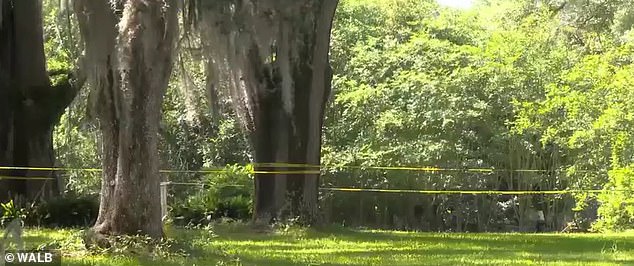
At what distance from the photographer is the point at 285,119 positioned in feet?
42.4

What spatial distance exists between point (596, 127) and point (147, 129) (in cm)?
1320

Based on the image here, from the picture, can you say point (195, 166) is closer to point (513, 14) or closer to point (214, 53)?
point (513, 14)

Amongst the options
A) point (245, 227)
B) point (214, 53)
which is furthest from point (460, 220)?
point (214, 53)

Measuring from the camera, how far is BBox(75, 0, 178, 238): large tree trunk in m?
8.23

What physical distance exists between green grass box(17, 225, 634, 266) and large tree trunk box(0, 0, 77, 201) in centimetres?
387

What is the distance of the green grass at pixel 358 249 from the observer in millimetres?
8164

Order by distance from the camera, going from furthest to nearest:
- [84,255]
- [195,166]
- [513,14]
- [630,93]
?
[513,14]
[195,166]
[630,93]
[84,255]

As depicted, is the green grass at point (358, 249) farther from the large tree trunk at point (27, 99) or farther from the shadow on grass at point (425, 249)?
the large tree trunk at point (27, 99)

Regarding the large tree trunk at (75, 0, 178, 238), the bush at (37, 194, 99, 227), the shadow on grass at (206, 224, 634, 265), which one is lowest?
the shadow on grass at (206, 224, 634, 265)

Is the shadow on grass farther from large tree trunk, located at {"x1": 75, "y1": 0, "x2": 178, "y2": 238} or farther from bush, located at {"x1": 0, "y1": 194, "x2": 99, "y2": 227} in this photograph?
bush, located at {"x1": 0, "y1": 194, "x2": 99, "y2": 227}

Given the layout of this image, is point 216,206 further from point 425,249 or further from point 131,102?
point 131,102

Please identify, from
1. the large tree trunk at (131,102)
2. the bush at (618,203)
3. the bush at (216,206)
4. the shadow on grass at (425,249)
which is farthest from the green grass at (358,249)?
the bush at (618,203)

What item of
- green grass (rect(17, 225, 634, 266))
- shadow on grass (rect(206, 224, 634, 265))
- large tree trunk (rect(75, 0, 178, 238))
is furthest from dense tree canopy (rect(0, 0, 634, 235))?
shadow on grass (rect(206, 224, 634, 265))

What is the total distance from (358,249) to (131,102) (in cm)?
337
